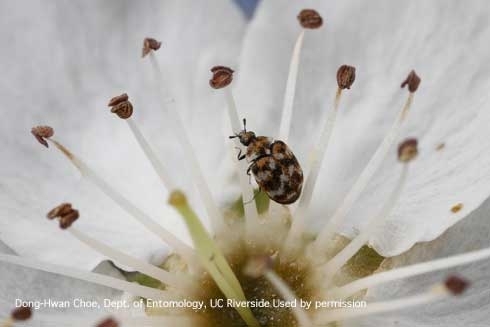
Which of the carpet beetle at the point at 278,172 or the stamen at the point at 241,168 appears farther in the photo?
the stamen at the point at 241,168

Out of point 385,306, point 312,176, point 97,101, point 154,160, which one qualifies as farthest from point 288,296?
point 97,101

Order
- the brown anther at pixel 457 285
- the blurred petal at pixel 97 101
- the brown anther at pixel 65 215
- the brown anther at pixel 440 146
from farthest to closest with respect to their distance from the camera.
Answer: the blurred petal at pixel 97 101 → the brown anther at pixel 440 146 → the brown anther at pixel 65 215 → the brown anther at pixel 457 285

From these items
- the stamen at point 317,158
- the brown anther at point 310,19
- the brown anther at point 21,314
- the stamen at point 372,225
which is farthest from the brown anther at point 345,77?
the brown anther at point 21,314

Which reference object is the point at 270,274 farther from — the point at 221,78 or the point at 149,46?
the point at 149,46

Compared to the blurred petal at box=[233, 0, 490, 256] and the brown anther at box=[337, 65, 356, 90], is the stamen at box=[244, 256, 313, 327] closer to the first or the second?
the blurred petal at box=[233, 0, 490, 256]

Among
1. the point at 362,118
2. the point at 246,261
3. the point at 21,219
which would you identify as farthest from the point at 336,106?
the point at 21,219

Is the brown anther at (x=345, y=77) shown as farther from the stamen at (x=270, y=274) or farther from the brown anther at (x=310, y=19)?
the stamen at (x=270, y=274)

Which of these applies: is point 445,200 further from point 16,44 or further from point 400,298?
point 16,44
